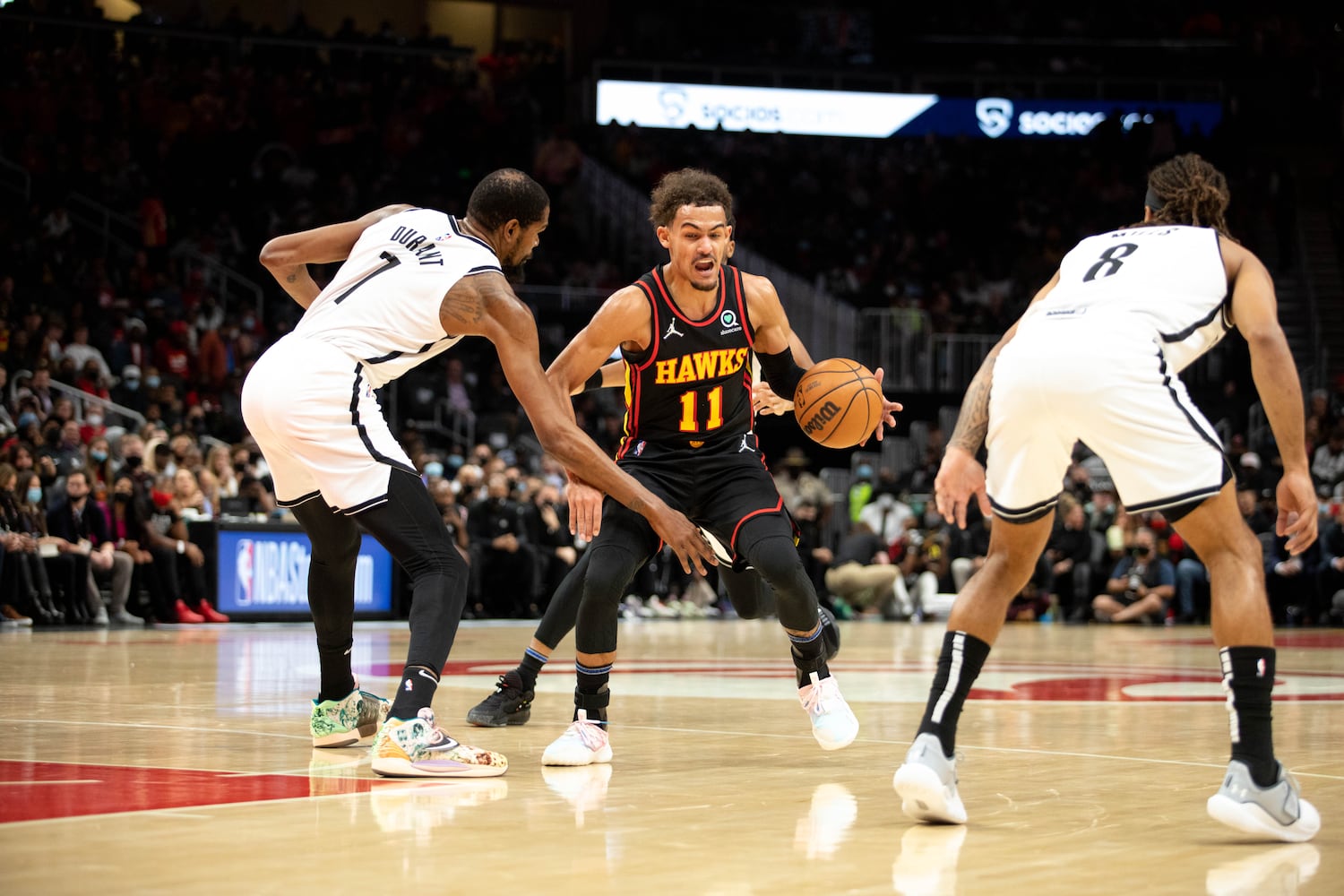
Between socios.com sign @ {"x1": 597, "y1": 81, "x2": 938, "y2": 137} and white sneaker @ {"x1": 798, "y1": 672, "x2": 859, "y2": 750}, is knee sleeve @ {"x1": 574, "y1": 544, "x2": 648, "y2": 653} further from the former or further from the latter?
socios.com sign @ {"x1": 597, "y1": 81, "x2": 938, "y2": 137}

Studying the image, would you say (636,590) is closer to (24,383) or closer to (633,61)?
(24,383)

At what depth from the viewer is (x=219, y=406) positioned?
17938mm

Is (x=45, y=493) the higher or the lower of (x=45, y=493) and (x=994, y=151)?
the lower

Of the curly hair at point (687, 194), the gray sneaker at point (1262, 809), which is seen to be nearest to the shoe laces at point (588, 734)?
the curly hair at point (687, 194)

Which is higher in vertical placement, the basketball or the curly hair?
the curly hair

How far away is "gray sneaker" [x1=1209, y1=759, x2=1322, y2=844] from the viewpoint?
3.73 m

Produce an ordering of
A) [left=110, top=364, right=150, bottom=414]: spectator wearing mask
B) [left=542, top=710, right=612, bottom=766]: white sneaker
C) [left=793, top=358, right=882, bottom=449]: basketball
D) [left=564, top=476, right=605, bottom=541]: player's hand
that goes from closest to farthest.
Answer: [left=542, top=710, right=612, bottom=766]: white sneaker < [left=564, top=476, right=605, bottom=541]: player's hand < [left=793, top=358, right=882, bottom=449]: basketball < [left=110, top=364, right=150, bottom=414]: spectator wearing mask

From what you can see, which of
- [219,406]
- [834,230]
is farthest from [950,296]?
[219,406]

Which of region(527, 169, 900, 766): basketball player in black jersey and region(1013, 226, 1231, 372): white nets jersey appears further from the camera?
region(527, 169, 900, 766): basketball player in black jersey

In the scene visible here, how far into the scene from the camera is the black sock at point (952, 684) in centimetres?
406

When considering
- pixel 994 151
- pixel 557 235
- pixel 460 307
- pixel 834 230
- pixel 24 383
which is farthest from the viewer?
pixel 994 151

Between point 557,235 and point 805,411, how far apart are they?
18631 millimetres

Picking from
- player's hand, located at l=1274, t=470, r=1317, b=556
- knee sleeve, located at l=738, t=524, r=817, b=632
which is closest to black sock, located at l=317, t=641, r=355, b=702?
knee sleeve, located at l=738, t=524, r=817, b=632

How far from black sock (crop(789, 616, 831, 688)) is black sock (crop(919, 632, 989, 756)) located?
139 centimetres
